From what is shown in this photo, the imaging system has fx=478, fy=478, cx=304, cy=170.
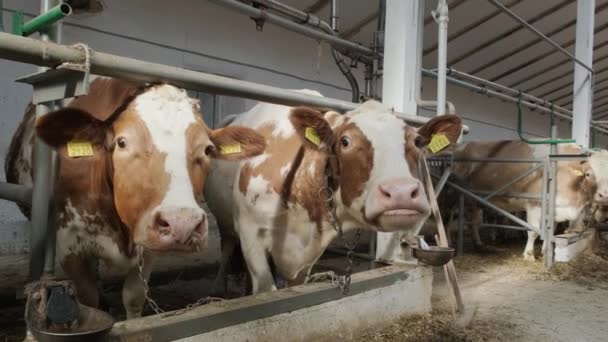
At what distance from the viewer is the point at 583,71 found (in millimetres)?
7918

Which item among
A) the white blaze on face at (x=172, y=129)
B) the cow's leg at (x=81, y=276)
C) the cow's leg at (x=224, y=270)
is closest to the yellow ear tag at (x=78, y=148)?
the white blaze on face at (x=172, y=129)

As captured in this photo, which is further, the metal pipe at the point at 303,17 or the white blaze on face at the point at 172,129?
the metal pipe at the point at 303,17

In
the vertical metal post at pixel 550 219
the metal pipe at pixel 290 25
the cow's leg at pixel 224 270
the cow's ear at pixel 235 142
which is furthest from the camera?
the vertical metal post at pixel 550 219

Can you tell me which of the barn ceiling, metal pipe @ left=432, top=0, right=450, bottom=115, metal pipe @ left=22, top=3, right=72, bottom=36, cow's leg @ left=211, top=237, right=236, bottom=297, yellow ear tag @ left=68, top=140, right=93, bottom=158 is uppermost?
the barn ceiling

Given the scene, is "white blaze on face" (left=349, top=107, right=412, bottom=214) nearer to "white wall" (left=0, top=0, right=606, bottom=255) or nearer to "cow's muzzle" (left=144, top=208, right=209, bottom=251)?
"cow's muzzle" (left=144, top=208, right=209, bottom=251)

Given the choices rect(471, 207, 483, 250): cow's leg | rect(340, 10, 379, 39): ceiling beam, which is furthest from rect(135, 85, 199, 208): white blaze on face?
rect(471, 207, 483, 250): cow's leg

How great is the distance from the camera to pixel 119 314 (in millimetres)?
3467

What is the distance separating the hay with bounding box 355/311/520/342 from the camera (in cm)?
298

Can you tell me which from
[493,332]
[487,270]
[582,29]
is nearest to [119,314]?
[493,332]

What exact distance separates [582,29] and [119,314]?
26.4 ft

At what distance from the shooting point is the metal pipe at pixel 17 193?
2.11 meters

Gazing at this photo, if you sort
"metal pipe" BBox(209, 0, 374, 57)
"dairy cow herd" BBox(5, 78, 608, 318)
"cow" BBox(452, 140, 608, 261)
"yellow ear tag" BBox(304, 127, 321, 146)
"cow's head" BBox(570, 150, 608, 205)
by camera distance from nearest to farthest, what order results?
"dairy cow herd" BBox(5, 78, 608, 318) → "yellow ear tag" BBox(304, 127, 321, 146) → "metal pipe" BBox(209, 0, 374, 57) → "cow's head" BBox(570, 150, 608, 205) → "cow" BBox(452, 140, 608, 261)

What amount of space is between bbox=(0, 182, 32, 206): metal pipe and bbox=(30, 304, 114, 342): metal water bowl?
→ 2.65ft

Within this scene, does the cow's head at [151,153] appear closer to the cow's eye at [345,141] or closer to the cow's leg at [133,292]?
the cow's eye at [345,141]
